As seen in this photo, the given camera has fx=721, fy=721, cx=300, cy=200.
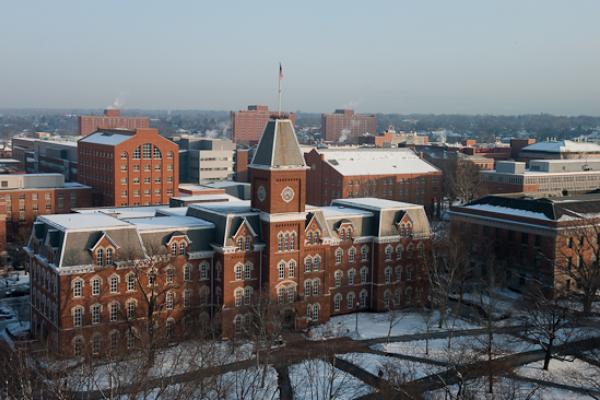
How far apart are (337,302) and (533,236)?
85.4 feet

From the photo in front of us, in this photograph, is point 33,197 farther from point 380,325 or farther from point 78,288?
point 380,325

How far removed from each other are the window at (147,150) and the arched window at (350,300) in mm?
57913

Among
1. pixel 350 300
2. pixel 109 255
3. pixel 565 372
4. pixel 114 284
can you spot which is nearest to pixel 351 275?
pixel 350 300

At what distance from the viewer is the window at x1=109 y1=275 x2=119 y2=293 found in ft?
204

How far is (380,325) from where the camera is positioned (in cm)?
7194

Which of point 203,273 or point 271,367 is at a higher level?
point 203,273

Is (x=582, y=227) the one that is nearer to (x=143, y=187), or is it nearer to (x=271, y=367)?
(x=271, y=367)

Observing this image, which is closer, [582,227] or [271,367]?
A: [271,367]

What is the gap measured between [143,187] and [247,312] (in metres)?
59.5

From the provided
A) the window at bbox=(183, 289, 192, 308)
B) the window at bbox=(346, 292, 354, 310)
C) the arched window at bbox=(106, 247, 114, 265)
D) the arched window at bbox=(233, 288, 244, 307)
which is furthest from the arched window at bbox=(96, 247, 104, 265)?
the window at bbox=(346, 292, 354, 310)

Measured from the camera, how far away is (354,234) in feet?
249

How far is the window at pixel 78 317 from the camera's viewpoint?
60.6 meters

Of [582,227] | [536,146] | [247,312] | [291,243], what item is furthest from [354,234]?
[536,146]

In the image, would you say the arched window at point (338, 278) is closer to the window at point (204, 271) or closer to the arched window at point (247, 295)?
the arched window at point (247, 295)
